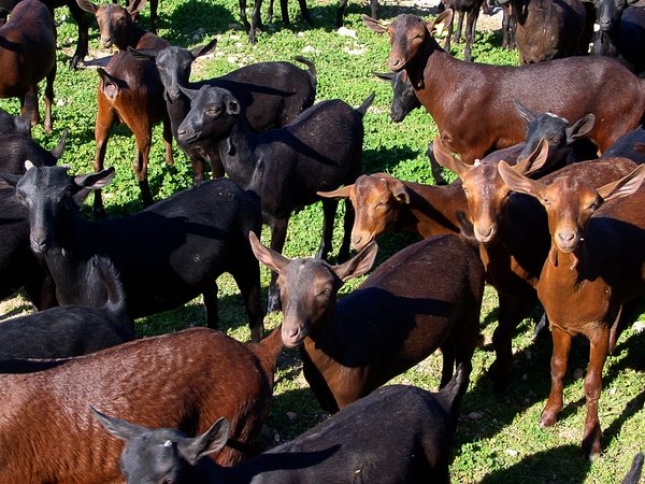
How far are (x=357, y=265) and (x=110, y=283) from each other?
217 centimetres

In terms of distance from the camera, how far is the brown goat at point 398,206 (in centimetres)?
807

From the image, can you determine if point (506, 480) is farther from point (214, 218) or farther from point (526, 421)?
point (214, 218)

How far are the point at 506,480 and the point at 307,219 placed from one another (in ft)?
15.7

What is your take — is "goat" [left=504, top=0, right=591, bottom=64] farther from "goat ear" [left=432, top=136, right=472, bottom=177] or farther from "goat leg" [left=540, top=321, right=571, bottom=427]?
"goat leg" [left=540, top=321, right=571, bottom=427]

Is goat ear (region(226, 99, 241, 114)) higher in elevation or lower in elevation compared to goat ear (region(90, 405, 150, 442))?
lower

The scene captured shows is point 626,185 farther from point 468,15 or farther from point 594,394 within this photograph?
point 468,15

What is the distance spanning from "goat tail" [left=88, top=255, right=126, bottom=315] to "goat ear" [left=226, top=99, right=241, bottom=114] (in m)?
2.32

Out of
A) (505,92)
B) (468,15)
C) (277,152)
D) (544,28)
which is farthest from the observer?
(468,15)

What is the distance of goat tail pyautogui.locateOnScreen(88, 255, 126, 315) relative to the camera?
291 inches

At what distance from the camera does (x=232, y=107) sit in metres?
9.33

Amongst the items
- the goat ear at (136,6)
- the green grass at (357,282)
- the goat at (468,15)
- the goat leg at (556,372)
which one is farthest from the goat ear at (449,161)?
the goat at (468,15)

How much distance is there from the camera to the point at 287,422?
7.70 metres

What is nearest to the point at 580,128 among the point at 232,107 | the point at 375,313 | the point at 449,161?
the point at 449,161

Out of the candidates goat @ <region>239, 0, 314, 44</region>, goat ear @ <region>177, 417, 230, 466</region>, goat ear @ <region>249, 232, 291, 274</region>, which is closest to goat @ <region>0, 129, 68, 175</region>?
goat ear @ <region>249, 232, 291, 274</region>
